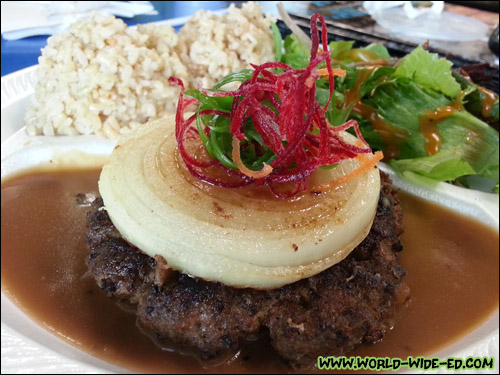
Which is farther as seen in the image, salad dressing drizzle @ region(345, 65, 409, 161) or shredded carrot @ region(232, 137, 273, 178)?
salad dressing drizzle @ region(345, 65, 409, 161)

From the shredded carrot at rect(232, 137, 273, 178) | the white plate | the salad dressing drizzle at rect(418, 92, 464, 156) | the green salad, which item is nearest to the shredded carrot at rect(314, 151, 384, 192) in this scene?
the shredded carrot at rect(232, 137, 273, 178)

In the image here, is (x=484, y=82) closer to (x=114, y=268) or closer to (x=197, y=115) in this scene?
(x=197, y=115)

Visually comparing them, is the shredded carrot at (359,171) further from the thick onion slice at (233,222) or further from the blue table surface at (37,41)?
the blue table surface at (37,41)

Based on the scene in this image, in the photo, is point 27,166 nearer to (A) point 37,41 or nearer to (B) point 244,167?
(B) point 244,167

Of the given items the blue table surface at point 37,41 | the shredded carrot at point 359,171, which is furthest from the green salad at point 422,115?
the blue table surface at point 37,41

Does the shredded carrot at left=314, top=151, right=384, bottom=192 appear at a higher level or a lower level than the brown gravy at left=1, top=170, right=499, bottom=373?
higher

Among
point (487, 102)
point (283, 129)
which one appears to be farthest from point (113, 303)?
point (487, 102)

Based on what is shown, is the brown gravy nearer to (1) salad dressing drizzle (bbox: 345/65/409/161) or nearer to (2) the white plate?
(2) the white plate
